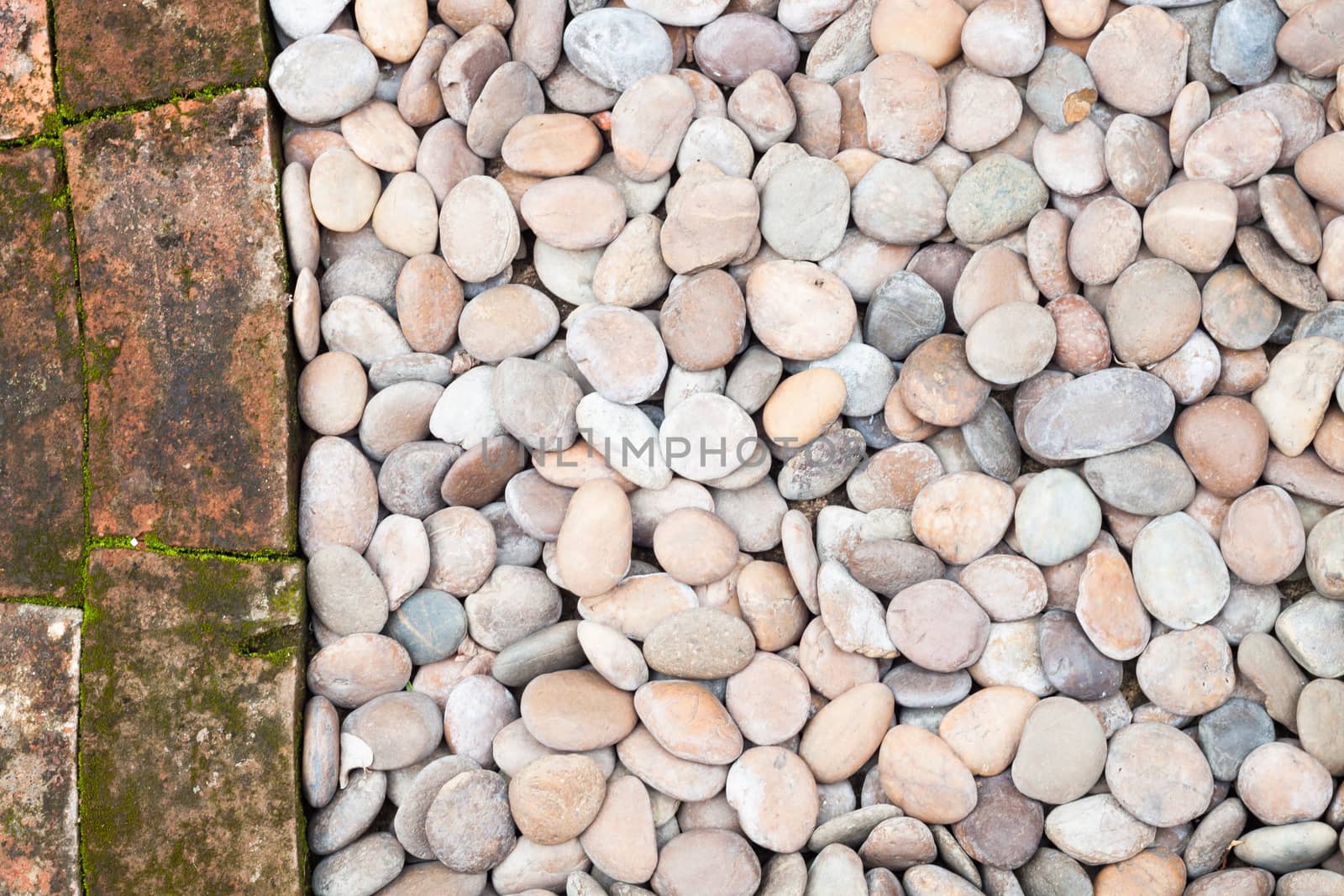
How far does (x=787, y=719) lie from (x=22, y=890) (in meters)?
1.00

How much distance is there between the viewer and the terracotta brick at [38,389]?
1410 millimetres

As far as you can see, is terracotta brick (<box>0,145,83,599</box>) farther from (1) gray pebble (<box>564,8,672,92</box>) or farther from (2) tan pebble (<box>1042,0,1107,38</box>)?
(2) tan pebble (<box>1042,0,1107,38</box>)

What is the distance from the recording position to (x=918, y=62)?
1442mm

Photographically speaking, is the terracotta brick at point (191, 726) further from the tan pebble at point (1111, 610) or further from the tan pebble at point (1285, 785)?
the tan pebble at point (1285, 785)

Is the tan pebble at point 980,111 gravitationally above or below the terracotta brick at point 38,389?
above

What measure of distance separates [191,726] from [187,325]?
0.52 metres

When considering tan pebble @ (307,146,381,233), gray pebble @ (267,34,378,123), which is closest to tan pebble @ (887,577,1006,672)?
tan pebble @ (307,146,381,233)

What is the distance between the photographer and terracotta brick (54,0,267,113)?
1439 millimetres

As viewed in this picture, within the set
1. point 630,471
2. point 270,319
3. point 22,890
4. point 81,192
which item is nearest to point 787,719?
point 630,471

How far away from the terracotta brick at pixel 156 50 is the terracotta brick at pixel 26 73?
28mm

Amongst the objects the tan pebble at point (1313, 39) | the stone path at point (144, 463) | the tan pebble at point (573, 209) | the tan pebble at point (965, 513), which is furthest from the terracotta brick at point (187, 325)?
the tan pebble at point (1313, 39)

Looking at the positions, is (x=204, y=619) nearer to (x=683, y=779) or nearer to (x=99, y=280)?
(x=99, y=280)

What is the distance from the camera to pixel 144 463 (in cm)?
140

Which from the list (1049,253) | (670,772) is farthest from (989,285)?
(670,772)
